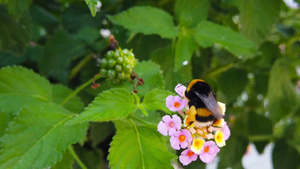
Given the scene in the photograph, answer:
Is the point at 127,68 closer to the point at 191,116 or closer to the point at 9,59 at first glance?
the point at 191,116

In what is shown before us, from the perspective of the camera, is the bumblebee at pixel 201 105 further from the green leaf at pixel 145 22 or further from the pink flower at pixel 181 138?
the green leaf at pixel 145 22

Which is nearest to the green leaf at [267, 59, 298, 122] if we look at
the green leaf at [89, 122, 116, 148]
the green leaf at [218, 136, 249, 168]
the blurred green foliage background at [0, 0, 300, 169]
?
the blurred green foliage background at [0, 0, 300, 169]

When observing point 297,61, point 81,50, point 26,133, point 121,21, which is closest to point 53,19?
point 81,50

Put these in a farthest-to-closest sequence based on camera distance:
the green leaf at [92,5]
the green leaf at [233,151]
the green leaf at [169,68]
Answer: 1. the green leaf at [233,151]
2. the green leaf at [169,68]
3. the green leaf at [92,5]

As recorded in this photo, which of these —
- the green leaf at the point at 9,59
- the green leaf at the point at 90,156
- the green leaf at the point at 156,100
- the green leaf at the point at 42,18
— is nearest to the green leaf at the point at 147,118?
the green leaf at the point at 156,100

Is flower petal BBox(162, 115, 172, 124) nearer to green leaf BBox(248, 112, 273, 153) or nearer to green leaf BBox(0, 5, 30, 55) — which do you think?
green leaf BBox(0, 5, 30, 55)

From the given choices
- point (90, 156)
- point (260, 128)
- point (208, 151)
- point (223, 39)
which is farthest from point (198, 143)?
point (260, 128)

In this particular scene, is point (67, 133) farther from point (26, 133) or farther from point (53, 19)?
point (53, 19)
